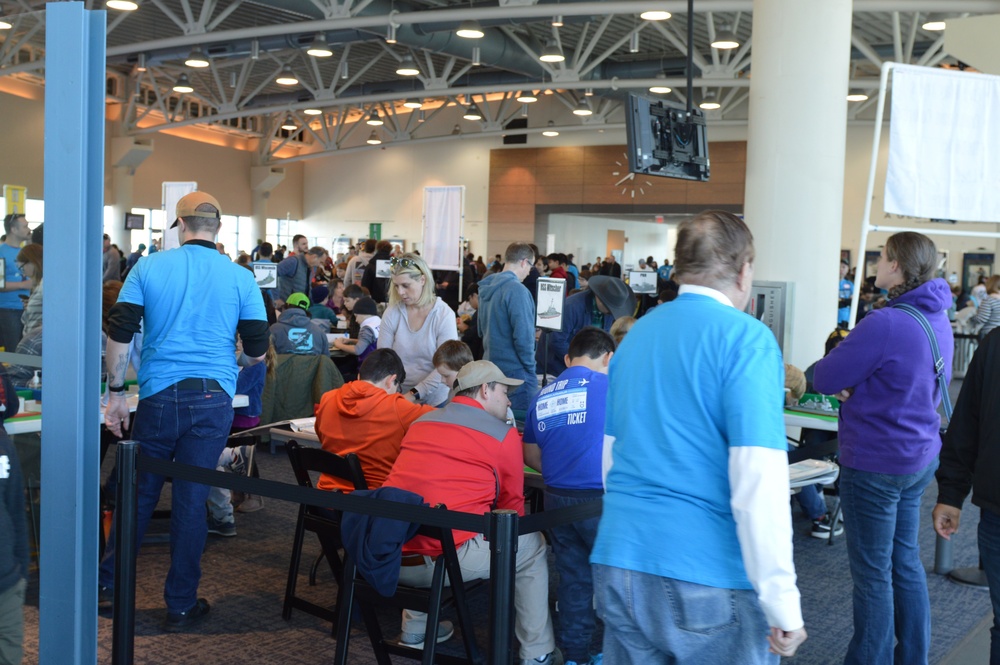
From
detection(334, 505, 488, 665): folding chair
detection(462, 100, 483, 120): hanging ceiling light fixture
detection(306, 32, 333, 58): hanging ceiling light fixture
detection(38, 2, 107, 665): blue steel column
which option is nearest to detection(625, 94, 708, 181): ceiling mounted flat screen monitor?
detection(334, 505, 488, 665): folding chair

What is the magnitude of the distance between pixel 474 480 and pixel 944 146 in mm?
2254

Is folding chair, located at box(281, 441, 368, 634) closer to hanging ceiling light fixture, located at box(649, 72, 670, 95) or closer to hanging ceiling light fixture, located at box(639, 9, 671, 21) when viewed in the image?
hanging ceiling light fixture, located at box(639, 9, 671, 21)

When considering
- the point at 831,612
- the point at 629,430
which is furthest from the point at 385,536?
the point at 831,612

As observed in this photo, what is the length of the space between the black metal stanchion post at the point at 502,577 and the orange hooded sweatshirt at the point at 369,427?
1.38 meters

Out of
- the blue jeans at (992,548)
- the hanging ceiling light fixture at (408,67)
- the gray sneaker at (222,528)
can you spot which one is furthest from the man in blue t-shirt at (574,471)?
the hanging ceiling light fixture at (408,67)

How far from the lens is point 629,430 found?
187 centimetres

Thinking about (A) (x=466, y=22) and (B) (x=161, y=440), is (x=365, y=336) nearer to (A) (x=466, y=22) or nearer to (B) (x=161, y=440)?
(B) (x=161, y=440)

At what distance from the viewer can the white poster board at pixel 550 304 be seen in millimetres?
6027

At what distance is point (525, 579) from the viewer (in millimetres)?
3242

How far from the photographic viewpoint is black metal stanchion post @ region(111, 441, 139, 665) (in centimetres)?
293

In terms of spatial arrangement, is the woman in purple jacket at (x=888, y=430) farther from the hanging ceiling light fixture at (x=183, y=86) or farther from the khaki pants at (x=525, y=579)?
the hanging ceiling light fixture at (x=183, y=86)

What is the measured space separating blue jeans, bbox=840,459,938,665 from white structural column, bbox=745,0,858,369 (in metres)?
2.83

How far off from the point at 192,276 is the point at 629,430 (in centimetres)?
214

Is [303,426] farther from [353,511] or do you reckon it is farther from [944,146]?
[944,146]
